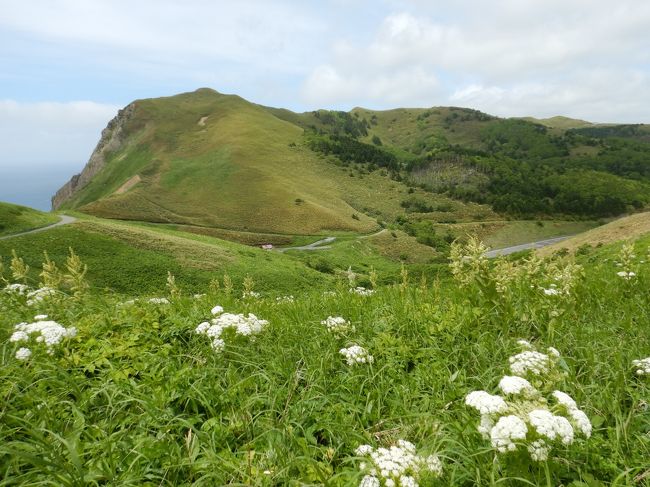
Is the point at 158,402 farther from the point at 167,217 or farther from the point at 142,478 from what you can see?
the point at 167,217

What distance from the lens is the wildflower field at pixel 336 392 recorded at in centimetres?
323

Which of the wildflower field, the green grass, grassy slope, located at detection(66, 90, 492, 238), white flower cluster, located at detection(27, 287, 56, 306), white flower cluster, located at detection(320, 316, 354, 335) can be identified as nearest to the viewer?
the wildflower field

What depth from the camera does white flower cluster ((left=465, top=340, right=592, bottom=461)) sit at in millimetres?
2895

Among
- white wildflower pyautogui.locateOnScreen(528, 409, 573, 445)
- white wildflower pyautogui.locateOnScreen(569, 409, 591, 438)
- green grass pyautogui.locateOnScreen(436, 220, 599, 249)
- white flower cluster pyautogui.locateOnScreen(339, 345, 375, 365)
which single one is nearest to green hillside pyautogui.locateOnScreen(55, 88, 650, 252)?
green grass pyautogui.locateOnScreen(436, 220, 599, 249)

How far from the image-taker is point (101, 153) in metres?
173

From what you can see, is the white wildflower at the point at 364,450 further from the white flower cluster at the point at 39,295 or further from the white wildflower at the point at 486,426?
the white flower cluster at the point at 39,295

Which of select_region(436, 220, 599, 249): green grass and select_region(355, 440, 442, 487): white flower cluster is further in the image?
select_region(436, 220, 599, 249): green grass

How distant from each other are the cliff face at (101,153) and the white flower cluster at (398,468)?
196 m

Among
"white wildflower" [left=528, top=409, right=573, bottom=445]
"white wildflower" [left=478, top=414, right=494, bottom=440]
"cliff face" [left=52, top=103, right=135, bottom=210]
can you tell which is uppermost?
"cliff face" [left=52, top=103, right=135, bottom=210]

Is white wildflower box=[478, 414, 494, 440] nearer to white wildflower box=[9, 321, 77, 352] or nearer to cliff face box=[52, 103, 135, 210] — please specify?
white wildflower box=[9, 321, 77, 352]

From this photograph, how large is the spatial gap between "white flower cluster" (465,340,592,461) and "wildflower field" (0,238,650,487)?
0.05 feet

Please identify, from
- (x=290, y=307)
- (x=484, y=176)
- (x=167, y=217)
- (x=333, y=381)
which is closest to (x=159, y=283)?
(x=290, y=307)

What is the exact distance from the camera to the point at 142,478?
10.9ft

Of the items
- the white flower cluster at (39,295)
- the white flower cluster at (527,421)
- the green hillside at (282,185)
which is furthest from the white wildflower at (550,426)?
the green hillside at (282,185)
